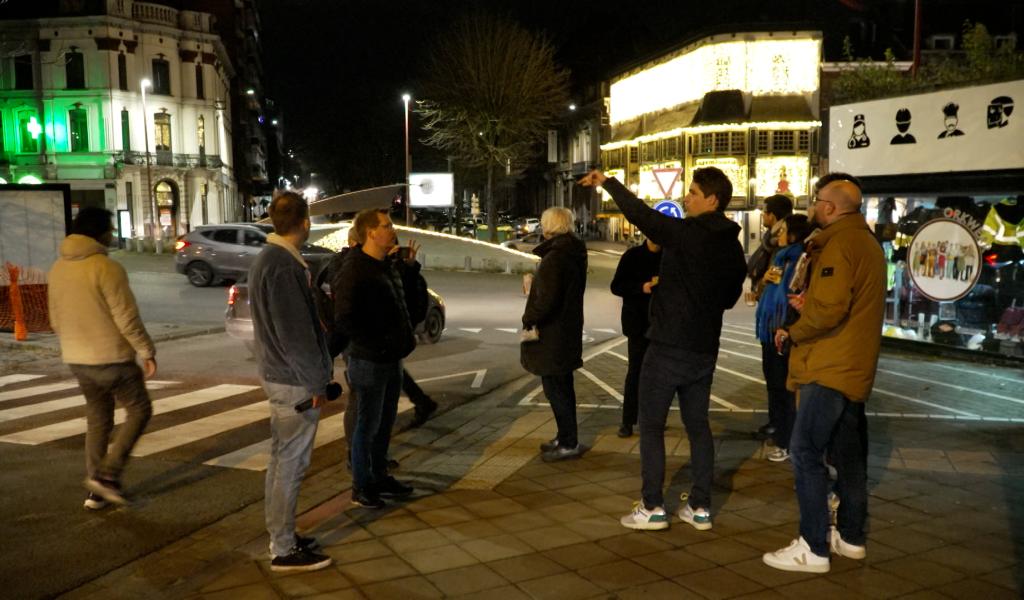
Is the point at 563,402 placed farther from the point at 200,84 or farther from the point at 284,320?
the point at 200,84

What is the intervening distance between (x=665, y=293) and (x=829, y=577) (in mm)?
1706

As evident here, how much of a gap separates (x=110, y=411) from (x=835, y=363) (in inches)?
180

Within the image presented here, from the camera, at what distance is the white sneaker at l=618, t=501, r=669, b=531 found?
5020mm

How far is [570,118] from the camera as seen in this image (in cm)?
7288

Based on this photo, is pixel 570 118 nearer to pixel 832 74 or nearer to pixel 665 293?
pixel 832 74

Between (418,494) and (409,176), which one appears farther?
(409,176)

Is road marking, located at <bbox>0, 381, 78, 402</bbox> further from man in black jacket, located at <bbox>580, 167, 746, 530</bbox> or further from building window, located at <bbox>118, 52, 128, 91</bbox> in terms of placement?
building window, located at <bbox>118, 52, 128, 91</bbox>

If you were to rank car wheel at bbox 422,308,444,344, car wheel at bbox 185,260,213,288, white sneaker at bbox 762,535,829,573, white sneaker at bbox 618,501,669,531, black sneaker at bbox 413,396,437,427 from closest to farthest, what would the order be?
1. white sneaker at bbox 762,535,829,573
2. white sneaker at bbox 618,501,669,531
3. black sneaker at bbox 413,396,437,427
4. car wheel at bbox 422,308,444,344
5. car wheel at bbox 185,260,213,288

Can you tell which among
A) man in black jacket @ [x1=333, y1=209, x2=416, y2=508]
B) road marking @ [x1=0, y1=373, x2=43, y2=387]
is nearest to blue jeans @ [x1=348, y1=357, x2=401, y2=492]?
man in black jacket @ [x1=333, y1=209, x2=416, y2=508]

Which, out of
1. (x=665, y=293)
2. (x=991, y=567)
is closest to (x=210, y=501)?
(x=665, y=293)

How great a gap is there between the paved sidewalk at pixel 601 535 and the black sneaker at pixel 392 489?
124mm

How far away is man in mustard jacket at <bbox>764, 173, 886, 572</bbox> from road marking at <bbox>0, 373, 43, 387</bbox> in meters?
9.50

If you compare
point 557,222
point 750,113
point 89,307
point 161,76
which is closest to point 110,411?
point 89,307

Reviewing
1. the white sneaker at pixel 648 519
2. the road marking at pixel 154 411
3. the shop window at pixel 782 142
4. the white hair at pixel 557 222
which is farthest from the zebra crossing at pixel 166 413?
the shop window at pixel 782 142
